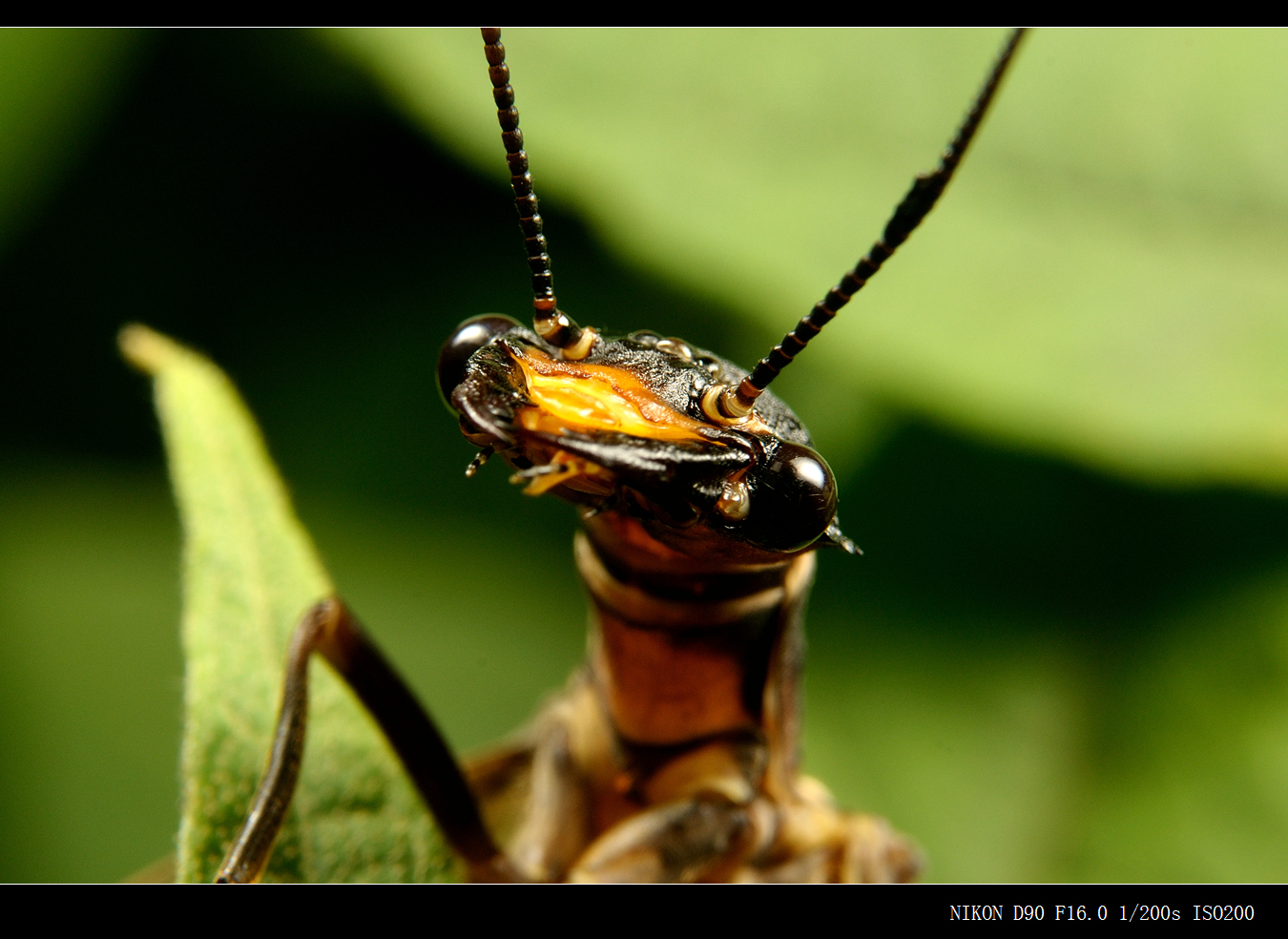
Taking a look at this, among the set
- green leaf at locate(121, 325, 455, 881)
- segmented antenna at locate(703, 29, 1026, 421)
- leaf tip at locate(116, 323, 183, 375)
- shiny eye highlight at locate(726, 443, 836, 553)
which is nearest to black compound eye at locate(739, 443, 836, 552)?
shiny eye highlight at locate(726, 443, 836, 553)

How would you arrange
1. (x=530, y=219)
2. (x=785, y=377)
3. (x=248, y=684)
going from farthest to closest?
(x=785, y=377) → (x=248, y=684) → (x=530, y=219)

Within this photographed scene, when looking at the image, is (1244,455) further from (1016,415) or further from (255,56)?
(255,56)

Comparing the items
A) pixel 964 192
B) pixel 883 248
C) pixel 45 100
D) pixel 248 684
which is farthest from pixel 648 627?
pixel 45 100

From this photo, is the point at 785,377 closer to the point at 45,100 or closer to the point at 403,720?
the point at 403,720

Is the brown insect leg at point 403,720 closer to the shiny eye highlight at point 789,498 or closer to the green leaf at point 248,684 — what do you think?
the green leaf at point 248,684
